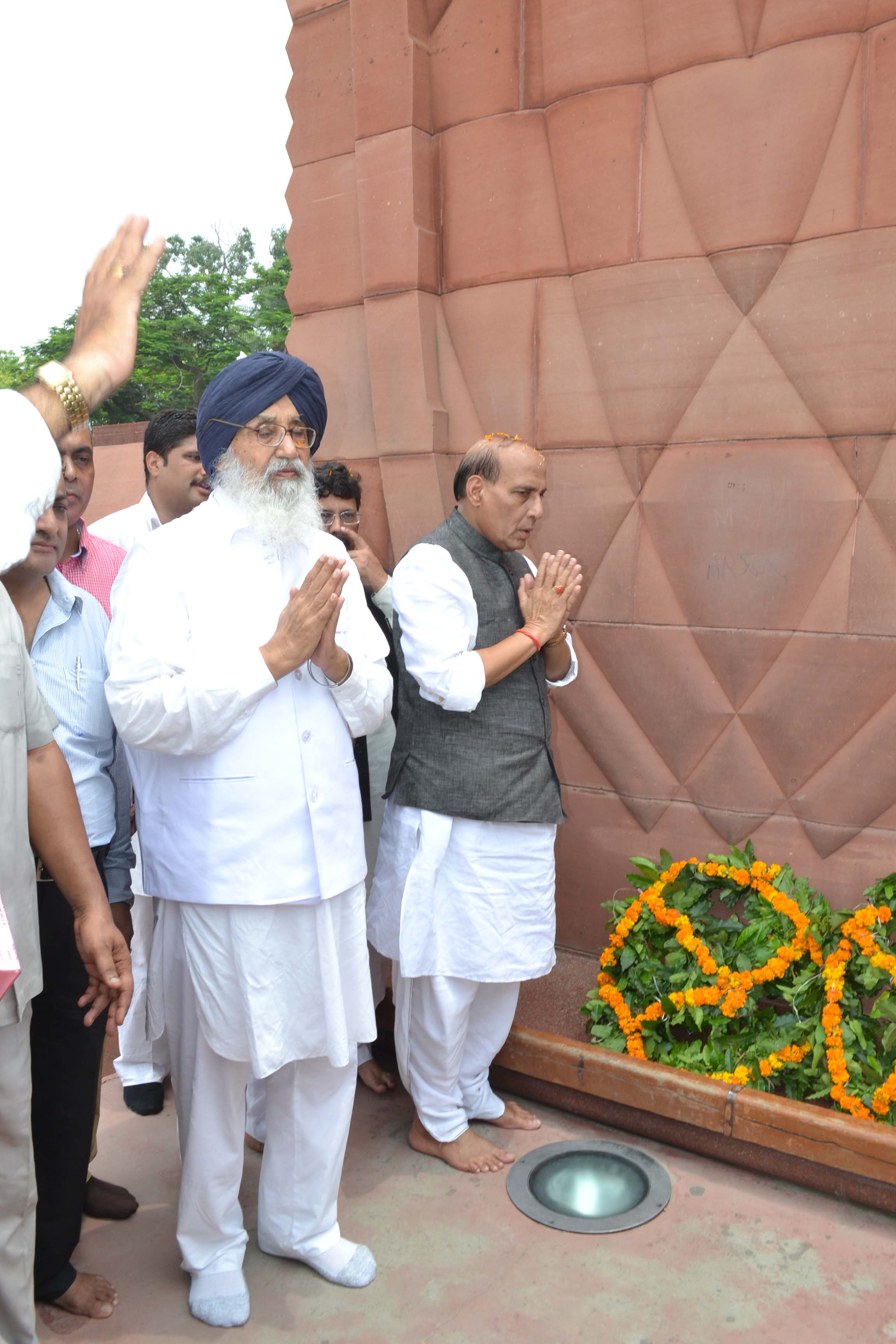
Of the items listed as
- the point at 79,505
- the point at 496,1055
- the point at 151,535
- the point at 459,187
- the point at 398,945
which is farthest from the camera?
the point at 459,187

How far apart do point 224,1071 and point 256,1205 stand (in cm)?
67

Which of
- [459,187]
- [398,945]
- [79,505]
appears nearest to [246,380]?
[79,505]

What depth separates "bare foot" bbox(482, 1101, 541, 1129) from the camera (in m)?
3.29

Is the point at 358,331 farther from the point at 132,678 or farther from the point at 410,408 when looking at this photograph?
the point at 132,678

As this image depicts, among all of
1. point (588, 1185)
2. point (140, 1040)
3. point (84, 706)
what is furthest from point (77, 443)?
point (588, 1185)

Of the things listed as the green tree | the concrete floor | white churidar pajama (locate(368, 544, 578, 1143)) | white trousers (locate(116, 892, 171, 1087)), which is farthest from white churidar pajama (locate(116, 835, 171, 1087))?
the green tree

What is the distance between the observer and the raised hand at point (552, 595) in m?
3.02

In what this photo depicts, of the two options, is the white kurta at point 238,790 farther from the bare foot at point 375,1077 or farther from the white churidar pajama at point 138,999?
the bare foot at point 375,1077

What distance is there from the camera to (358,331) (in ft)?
14.7

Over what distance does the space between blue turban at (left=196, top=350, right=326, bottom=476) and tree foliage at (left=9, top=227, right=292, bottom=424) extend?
31.4m

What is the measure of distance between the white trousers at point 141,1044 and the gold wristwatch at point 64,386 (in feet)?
7.50

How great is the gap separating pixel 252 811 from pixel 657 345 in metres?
2.33

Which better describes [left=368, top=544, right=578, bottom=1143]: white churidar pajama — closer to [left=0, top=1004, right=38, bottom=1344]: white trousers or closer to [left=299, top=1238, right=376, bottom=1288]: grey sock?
[left=299, top=1238, right=376, bottom=1288]: grey sock

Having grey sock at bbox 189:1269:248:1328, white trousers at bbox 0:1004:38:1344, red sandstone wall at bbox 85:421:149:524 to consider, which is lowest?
grey sock at bbox 189:1269:248:1328
